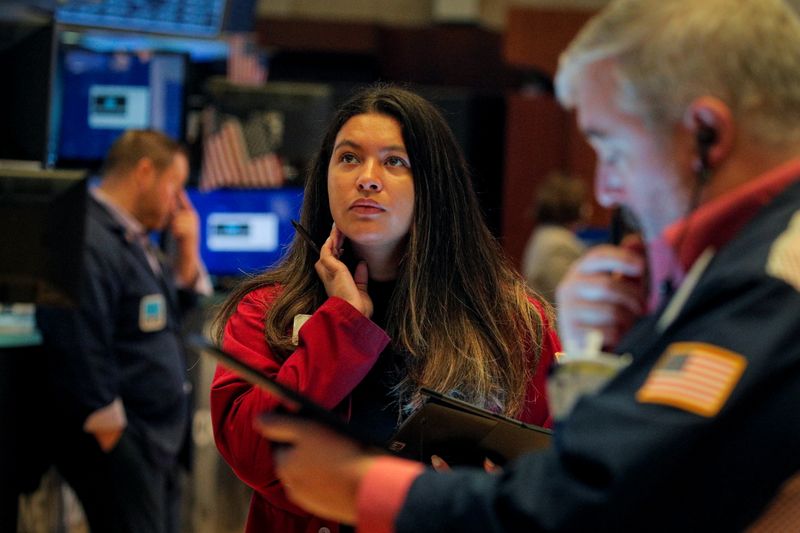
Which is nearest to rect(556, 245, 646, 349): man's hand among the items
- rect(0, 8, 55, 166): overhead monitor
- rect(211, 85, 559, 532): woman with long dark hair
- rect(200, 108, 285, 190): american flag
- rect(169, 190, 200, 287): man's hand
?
rect(211, 85, 559, 532): woman with long dark hair

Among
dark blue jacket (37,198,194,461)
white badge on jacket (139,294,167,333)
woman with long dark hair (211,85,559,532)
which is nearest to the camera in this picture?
woman with long dark hair (211,85,559,532)

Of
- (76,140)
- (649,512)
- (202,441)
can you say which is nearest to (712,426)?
(649,512)

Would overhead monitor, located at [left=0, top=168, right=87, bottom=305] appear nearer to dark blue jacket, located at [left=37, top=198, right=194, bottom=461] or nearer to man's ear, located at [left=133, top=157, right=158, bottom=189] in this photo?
dark blue jacket, located at [left=37, top=198, right=194, bottom=461]

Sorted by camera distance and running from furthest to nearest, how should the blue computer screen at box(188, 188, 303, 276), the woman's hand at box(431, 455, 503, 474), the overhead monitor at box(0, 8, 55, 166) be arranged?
the blue computer screen at box(188, 188, 303, 276) < the overhead monitor at box(0, 8, 55, 166) < the woman's hand at box(431, 455, 503, 474)

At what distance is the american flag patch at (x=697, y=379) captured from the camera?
1.02 meters

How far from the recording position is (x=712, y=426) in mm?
1017

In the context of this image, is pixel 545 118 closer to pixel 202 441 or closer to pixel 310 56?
pixel 310 56

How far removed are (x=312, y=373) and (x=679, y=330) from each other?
924 mm

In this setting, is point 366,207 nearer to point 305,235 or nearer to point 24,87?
point 305,235

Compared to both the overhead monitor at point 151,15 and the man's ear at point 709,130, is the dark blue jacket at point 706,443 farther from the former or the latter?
the overhead monitor at point 151,15

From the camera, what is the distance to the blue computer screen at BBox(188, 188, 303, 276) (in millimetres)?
5598

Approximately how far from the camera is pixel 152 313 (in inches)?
167

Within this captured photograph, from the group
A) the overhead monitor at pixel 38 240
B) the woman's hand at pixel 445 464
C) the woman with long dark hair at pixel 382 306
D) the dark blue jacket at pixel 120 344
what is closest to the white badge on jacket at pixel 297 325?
the woman with long dark hair at pixel 382 306

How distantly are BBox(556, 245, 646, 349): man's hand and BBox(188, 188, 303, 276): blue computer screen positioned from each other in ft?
14.3
